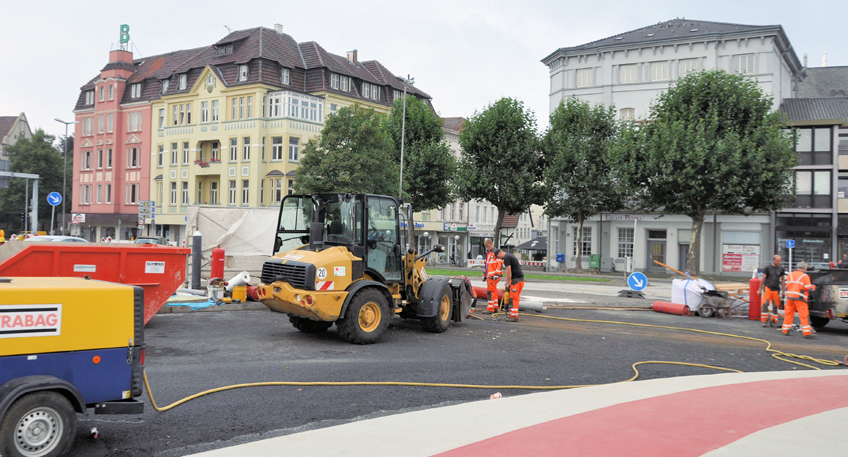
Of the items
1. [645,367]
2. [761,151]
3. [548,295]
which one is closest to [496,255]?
[645,367]

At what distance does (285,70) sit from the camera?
153 feet

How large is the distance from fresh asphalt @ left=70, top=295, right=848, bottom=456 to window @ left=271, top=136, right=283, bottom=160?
32.0 m

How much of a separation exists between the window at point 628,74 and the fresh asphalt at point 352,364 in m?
32.7

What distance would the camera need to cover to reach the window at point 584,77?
4616 centimetres

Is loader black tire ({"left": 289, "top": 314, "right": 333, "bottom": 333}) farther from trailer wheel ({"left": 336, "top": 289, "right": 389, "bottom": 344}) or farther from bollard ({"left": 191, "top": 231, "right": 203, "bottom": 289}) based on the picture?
bollard ({"left": 191, "top": 231, "right": 203, "bottom": 289})

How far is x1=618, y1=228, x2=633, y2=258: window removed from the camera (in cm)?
4322

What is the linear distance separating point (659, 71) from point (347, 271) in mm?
39942

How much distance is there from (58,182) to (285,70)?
131 ft

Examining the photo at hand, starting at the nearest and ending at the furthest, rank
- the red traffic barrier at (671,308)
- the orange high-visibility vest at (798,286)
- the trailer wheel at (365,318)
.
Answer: the trailer wheel at (365,318) → the orange high-visibility vest at (798,286) → the red traffic barrier at (671,308)

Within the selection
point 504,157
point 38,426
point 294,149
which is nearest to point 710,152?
point 504,157

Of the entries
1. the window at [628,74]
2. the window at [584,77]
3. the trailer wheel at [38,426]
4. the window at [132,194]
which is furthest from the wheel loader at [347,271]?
the window at [132,194]

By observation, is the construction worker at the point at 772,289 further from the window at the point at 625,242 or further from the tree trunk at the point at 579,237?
A: the window at the point at 625,242

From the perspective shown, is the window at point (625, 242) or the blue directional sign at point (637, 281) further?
the window at point (625, 242)

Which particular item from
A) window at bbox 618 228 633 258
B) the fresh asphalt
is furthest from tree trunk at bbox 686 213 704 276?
the fresh asphalt
